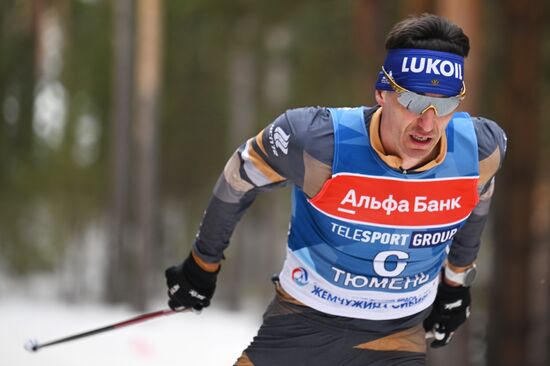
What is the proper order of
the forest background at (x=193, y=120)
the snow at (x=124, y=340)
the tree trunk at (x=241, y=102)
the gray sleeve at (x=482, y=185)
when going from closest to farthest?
the gray sleeve at (x=482, y=185) → the snow at (x=124, y=340) → the forest background at (x=193, y=120) → the tree trunk at (x=241, y=102)

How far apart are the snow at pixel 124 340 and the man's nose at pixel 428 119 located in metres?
5.33

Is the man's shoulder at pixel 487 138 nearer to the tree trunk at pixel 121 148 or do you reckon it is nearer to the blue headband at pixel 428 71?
the blue headband at pixel 428 71

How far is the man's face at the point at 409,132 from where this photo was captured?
2.84 meters

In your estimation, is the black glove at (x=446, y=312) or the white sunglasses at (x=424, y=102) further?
the black glove at (x=446, y=312)

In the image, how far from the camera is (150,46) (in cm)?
1269

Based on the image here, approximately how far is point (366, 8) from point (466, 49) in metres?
7.45

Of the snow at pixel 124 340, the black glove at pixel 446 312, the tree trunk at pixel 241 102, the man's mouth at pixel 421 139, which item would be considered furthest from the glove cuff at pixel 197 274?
the tree trunk at pixel 241 102

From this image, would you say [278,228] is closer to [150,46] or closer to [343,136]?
[150,46]

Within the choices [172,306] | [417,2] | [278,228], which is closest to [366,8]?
[417,2]

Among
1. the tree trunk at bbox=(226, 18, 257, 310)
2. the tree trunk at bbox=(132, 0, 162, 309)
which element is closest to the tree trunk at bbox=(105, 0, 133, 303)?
the tree trunk at bbox=(132, 0, 162, 309)

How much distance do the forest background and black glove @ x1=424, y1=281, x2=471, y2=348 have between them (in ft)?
12.2

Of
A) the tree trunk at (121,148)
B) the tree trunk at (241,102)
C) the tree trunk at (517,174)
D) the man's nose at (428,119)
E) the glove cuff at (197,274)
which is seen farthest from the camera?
the tree trunk at (241,102)

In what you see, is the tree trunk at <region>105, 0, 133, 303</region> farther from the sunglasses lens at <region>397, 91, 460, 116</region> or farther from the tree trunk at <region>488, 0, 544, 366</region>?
the sunglasses lens at <region>397, 91, 460, 116</region>

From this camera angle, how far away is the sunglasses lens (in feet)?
9.36
